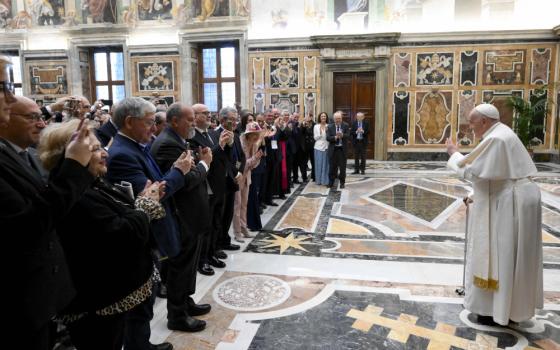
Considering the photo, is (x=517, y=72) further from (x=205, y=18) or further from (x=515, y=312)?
(x=515, y=312)

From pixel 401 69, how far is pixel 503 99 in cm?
324

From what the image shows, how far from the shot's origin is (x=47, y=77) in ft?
49.6

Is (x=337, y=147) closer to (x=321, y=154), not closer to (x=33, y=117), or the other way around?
(x=321, y=154)

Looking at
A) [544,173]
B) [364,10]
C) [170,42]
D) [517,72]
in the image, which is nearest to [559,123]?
[517,72]

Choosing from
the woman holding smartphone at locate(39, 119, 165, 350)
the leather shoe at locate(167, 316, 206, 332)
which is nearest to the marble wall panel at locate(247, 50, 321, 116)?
the leather shoe at locate(167, 316, 206, 332)

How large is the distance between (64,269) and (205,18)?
534 inches

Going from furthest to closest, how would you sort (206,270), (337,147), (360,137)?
(360,137) < (337,147) < (206,270)

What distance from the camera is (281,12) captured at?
13867 mm

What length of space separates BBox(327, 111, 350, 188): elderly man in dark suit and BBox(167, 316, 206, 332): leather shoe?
6793 millimetres

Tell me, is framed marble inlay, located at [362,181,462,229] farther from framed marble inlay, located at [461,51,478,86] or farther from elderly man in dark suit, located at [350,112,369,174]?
framed marble inlay, located at [461,51,478,86]

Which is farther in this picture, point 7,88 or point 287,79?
point 287,79

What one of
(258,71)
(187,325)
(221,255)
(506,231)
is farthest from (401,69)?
(187,325)

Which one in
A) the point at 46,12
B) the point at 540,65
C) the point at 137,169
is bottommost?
the point at 137,169

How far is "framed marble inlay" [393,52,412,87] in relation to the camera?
13531 mm
